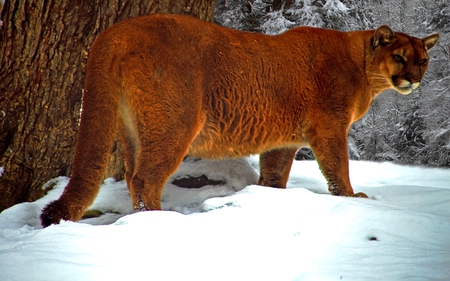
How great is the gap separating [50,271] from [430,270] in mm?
1996

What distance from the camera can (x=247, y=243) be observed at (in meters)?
2.95

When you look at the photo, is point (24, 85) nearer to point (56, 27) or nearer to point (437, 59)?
point (56, 27)

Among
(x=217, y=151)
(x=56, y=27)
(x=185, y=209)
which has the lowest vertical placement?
(x=185, y=209)

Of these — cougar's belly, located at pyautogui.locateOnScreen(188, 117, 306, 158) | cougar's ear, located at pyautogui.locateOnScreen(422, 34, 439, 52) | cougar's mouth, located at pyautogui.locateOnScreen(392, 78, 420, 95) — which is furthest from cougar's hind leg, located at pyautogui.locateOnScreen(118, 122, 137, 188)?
cougar's ear, located at pyautogui.locateOnScreen(422, 34, 439, 52)

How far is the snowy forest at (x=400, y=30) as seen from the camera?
1158cm

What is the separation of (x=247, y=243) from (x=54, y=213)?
→ 144 cm

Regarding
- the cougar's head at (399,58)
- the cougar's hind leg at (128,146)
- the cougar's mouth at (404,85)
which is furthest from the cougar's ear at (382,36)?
the cougar's hind leg at (128,146)

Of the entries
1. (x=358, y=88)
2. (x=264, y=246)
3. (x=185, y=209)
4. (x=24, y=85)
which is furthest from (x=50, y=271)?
(x=358, y=88)

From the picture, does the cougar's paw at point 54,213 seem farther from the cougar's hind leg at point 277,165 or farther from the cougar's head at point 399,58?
the cougar's head at point 399,58

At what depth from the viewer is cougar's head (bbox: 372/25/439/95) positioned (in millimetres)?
5027

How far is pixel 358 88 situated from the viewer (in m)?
5.02

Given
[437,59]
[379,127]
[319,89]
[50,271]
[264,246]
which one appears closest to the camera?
[50,271]

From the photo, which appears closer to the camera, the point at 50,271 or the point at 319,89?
the point at 50,271

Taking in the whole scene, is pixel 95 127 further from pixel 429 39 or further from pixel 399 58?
pixel 429 39
